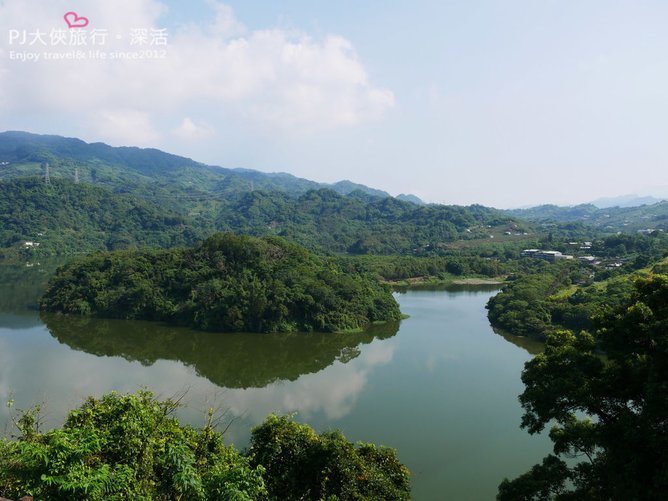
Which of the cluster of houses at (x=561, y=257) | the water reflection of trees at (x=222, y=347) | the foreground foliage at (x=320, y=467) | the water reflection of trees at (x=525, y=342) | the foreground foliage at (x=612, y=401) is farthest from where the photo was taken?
the cluster of houses at (x=561, y=257)

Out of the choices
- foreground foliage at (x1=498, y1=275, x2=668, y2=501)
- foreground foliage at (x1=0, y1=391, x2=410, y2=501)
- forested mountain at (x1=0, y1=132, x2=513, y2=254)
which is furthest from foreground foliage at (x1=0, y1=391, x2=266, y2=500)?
forested mountain at (x1=0, y1=132, x2=513, y2=254)

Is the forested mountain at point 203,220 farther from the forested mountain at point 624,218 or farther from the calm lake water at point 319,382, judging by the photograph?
the calm lake water at point 319,382

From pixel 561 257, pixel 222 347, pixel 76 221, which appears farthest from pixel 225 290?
pixel 76 221

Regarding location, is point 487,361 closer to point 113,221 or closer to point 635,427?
point 635,427

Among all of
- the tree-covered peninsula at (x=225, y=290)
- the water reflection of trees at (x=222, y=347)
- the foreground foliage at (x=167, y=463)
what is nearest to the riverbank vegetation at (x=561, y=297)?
the tree-covered peninsula at (x=225, y=290)

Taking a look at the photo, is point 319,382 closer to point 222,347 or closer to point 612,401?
point 222,347
